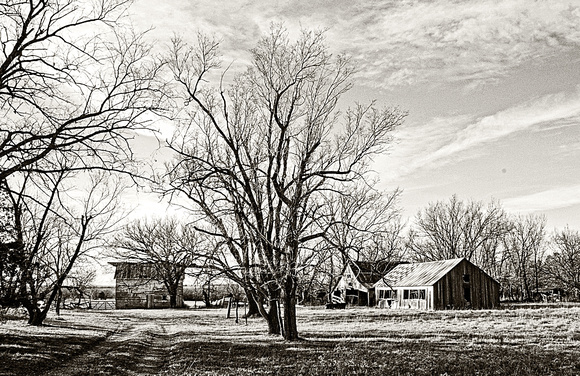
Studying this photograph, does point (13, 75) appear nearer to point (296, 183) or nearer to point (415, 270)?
point (296, 183)

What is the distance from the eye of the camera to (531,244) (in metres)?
86.6

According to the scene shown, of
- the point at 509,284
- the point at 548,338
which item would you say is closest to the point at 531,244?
the point at 509,284

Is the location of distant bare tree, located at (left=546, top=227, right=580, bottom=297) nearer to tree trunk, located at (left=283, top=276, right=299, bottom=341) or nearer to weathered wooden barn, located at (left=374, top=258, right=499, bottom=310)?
weathered wooden barn, located at (left=374, top=258, right=499, bottom=310)

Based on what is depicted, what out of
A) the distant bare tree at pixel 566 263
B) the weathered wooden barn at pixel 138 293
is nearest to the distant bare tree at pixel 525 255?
the distant bare tree at pixel 566 263

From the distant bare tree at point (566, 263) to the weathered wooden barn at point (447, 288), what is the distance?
32.0 m

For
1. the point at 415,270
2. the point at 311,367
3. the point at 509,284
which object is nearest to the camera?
the point at 311,367

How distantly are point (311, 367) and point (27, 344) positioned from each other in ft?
40.4

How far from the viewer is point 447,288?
165ft

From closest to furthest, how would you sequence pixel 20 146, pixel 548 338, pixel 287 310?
pixel 20 146 → pixel 548 338 → pixel 287 310

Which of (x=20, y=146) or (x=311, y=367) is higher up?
(x=20, y=146)

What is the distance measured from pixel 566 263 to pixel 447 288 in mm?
40514

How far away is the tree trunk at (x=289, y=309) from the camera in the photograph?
70.8 ft

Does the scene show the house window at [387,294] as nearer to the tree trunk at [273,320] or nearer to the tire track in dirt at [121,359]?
the tree trunk at [273,320]

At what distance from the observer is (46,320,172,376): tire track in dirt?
14.8 metres
